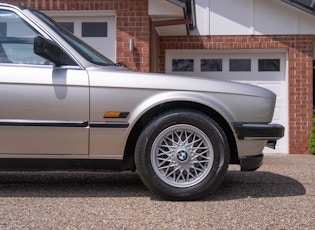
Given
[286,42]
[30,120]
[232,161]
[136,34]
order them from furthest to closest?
1. [286,42]
2. [136,34]
3. [232,161]
4. [30,120]

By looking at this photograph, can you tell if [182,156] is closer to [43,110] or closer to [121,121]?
[121,121]

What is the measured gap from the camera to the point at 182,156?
423cm

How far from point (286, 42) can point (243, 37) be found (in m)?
0.90

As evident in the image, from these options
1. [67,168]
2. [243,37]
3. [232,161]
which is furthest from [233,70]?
[67,168]

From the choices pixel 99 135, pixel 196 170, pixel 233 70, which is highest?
pixel 233 70

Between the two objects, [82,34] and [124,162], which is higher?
[82,34]

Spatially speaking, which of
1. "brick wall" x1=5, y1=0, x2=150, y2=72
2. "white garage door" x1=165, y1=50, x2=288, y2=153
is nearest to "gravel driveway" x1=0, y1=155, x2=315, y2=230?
"brick wall" x1=5, y1=0, x2=150, y2=72

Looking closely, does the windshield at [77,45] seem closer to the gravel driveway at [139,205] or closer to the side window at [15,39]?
the side window at [15,39]

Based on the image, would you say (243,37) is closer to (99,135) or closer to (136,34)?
(136,34)

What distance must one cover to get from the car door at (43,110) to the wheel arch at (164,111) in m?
0.44

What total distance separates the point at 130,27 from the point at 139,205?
4.90 metres

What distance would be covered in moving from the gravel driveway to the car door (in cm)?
48

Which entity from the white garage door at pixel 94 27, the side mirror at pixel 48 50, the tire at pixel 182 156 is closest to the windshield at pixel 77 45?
the side mirror at pixel 48 50

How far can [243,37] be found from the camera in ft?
33.2
